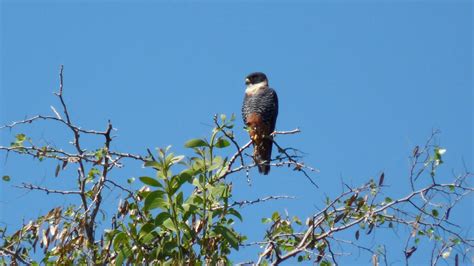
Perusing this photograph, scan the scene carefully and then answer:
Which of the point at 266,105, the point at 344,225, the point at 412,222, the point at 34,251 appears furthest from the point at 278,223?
the point at 266,105

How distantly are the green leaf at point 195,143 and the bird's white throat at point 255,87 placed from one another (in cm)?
453

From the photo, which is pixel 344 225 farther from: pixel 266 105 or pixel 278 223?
pixel 266 105

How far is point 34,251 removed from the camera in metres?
3.47

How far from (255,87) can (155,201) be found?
191 inches

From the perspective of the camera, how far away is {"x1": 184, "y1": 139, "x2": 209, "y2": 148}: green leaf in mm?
2617

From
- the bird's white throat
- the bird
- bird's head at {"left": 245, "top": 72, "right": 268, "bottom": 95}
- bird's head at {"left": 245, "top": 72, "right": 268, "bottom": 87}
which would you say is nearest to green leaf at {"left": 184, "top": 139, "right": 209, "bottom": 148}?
the bird

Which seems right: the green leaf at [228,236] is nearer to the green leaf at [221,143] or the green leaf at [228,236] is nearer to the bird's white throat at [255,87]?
the green leaf at [221,143]

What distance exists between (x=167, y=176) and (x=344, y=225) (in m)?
1.02

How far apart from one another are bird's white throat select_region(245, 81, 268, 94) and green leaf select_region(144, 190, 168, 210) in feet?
15.2

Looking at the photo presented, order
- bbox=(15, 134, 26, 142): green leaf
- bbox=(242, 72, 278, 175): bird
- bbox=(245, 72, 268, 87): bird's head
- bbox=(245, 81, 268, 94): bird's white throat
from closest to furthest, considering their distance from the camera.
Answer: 1. bbox=(15, 134, 26, 142): green leaf
2. bbox=(242, 72, 278, 175): bird
3. bbox=(245, 81, 268, 94): bird's white throat
4. bbox=(245, 72, 268, 87): bird's head

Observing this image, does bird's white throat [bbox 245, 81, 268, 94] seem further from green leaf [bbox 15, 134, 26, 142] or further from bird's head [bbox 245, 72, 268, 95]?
green leaf [bbox 15, 134, 26, 142]

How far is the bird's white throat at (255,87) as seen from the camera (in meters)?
7.22

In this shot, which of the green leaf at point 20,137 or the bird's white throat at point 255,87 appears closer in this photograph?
the green leaf at point 20,137

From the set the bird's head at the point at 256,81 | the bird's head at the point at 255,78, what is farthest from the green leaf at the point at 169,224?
the bird's head at the point at 255,78
